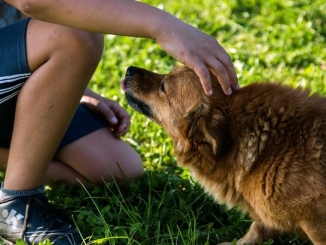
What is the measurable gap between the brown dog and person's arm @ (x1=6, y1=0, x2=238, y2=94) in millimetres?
329

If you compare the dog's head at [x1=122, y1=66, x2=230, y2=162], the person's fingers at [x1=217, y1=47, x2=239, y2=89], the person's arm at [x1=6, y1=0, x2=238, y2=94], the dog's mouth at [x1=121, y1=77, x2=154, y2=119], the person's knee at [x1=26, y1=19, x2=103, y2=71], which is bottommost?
the dog's mouth at [x1=121, y1=77, x2=154, y2=119]

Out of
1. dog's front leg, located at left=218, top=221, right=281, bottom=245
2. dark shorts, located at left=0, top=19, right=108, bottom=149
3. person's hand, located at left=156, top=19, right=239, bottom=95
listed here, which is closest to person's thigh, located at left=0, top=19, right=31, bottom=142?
dark shorts, located at left=0, top=19, right=108, bottom=149

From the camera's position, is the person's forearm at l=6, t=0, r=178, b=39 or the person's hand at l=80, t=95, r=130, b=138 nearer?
the person's forearm at l=6, t=0, r=178, b=39

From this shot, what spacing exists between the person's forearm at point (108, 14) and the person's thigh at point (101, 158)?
1.42 metres

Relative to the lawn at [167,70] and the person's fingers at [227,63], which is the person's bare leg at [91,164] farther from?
the person's fingers at [227,63]

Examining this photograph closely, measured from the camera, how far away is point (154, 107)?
3531mm

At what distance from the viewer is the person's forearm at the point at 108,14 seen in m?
2.73

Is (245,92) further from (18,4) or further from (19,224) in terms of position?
(19,224)

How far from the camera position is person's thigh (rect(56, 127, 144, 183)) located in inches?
160

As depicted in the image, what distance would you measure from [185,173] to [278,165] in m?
1.26

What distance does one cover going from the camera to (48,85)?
3.34m

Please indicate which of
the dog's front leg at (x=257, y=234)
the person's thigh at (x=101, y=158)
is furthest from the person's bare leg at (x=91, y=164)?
the dog's front leg at (x=257, y=234)

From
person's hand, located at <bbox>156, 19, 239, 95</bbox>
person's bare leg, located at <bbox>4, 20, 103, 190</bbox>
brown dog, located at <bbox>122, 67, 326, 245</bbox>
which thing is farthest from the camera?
person's bare leg, located at <bbox>4, 20, 103, 190</bbox>

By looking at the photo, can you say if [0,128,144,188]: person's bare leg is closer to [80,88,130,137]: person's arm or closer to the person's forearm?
[80,88,130,137]: person's arm
